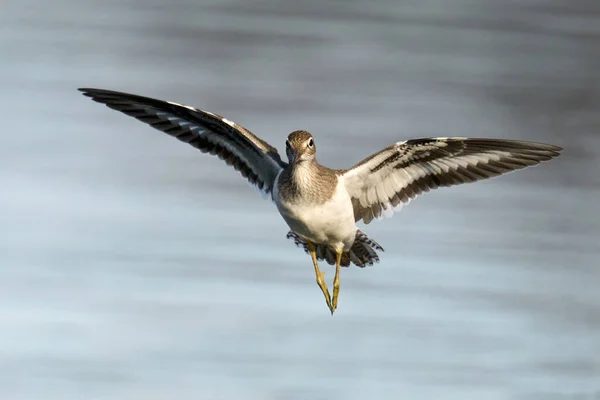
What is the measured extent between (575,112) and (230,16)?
4.01 m

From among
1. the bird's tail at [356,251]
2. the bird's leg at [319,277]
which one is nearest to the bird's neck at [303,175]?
the bird's leg at [319,277]

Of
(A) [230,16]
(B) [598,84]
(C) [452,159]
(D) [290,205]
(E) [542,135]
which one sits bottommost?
(D) [290,205]

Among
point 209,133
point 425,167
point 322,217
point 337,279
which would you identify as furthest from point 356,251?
point 209,133

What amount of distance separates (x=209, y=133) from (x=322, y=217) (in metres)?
1.16

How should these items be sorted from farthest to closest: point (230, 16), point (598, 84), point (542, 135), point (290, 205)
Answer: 1. point (230, 16)
2. point (598, 84)
3. point (542, 135)
4. point (290, 205)

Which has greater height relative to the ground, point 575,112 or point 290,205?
point 575,112

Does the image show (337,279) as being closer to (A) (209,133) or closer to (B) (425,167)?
(B) (425,167)

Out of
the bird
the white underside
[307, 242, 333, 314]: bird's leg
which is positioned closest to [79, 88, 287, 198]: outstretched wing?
the bird

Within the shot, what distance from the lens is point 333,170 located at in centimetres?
787

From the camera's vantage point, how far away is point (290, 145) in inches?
298

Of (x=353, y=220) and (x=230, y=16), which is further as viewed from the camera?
(x=230, y=16)

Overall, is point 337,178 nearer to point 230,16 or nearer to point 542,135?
point 542,135

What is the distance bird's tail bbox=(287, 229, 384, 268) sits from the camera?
8188 mm

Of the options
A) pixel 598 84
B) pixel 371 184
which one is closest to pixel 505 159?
pixel 371 184
